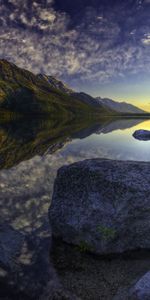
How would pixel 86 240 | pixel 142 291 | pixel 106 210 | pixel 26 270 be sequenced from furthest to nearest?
pixel 86 240, pixel 106 210, pixel 26 270, pixel 142 291

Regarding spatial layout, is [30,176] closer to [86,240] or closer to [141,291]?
[86,240]

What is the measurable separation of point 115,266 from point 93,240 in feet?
4.78

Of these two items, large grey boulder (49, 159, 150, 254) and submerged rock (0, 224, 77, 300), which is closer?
submerged rock (0, 224, 77, 300)

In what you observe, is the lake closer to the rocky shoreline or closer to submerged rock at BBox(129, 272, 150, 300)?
the rocky shoreline

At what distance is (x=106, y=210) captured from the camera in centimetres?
1295

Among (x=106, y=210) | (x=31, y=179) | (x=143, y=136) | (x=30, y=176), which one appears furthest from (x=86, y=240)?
(x=143, y=136)

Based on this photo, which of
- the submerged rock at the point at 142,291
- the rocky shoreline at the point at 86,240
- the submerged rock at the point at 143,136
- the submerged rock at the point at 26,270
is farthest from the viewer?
the submerged rock at the point at 143,136

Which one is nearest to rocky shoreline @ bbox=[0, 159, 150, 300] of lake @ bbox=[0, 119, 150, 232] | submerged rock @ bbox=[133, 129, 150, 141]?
lake @ bbox=[0, 119, 150, 232]

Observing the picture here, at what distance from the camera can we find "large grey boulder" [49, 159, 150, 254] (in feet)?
41.9

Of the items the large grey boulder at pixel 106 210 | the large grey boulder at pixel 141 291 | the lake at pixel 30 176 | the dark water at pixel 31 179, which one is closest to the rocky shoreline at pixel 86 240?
the large grey boulder at pixel 106 210

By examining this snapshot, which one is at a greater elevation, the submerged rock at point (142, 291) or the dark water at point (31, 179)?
the submerged rock at point (142, 291)

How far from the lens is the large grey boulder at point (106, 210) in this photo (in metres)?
12.8

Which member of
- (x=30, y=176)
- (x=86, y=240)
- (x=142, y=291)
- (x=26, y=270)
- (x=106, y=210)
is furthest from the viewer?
(x=30, y=176)

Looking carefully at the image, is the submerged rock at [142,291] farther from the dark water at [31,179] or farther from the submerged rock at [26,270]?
the dark water at [31,179]
